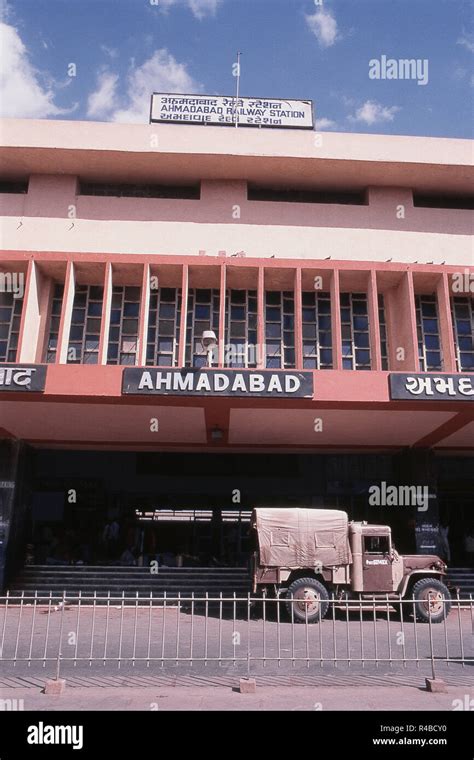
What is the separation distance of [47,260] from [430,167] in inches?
509

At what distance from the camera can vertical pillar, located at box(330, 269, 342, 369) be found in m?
14.7

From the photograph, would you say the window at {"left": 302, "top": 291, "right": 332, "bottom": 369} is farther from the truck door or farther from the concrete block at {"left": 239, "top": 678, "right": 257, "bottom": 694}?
the concrete block at {"left": 239, "top": 678, "right": 257, "bottom": 694}

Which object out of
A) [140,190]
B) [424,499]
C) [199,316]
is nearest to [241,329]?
[199,316]

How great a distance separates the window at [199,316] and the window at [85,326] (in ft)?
9.63

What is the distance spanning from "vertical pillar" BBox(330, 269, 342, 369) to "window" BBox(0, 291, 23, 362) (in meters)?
9.78

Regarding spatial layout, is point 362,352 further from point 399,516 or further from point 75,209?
point 75,209

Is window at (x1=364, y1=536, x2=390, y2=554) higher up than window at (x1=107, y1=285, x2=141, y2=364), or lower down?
lower down

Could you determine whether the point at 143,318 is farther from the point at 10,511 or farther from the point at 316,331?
the point at 10,511

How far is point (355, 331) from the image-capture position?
17.6 metres

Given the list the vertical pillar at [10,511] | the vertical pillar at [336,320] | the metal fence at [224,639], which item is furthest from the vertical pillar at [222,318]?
the vertical pillar at [10,511]

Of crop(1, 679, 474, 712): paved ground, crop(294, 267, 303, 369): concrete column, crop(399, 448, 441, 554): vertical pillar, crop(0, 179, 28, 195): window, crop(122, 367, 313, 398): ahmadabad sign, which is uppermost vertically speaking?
crop(0, 179, 28, 195): window

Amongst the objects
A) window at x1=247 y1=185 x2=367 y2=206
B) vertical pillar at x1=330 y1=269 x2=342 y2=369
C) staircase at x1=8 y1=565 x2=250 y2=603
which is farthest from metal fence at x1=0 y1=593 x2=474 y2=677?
window at x1=247 y1=185 x2=367 y2=206
